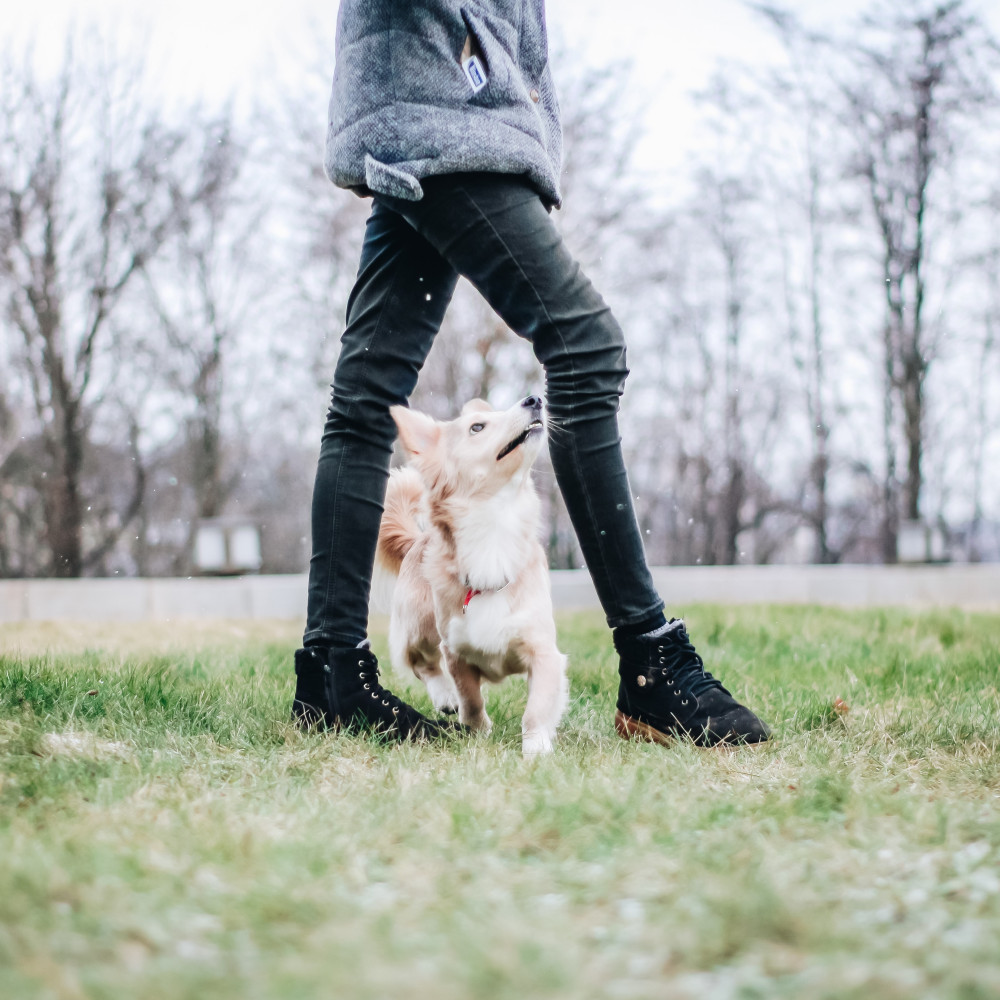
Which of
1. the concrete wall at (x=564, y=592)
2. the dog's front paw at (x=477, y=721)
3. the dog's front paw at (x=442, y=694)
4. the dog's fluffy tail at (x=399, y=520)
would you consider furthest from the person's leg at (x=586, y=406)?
the concrete wall at (x=564, y=592)

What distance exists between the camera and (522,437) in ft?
7.66

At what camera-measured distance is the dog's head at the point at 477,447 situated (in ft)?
7.62

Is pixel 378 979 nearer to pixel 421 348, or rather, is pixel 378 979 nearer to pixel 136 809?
pixel 136 809

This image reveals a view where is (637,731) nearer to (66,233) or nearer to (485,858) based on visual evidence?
(485,858)

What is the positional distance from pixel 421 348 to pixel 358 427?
0.23 meters

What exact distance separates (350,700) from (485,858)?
87 centimetres

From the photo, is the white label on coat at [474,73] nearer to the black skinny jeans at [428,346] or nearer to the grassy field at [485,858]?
the black skinny jeans at [428,346]

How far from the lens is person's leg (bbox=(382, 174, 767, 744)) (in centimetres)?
187

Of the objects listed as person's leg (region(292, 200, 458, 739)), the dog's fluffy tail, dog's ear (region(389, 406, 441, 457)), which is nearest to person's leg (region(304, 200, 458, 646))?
person's leg (region(292, 200, 458, 739))

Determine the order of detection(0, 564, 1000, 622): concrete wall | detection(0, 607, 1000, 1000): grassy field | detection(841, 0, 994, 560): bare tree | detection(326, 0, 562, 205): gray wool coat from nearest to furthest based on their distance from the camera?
detection(0, 607, 1000, 1000): grassy field < detection(326, 0, 562, 205): gray wool coat < detection(0, 564, 1000, 622): concrete wall < detection(841, 0, 994, 560): bare tree

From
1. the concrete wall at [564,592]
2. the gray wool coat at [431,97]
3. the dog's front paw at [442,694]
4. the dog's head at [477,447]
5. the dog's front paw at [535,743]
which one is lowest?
the concrete wall at [564,592]

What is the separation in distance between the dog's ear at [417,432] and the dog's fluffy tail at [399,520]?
549 mm

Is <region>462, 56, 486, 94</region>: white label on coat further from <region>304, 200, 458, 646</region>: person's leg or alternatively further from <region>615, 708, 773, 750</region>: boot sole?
<region>615, 708, 773, 750</region>: boot sole

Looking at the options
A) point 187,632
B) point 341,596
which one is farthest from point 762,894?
point 187,632
